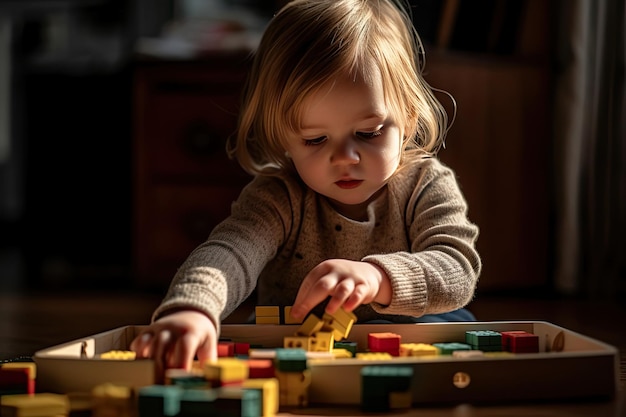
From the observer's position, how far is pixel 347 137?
1039 mm

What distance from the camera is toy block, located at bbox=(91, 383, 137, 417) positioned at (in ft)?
2.32

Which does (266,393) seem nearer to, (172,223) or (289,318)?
(289,318)

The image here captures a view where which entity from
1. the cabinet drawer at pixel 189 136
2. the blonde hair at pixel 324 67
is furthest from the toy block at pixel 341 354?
the cabinet drawer at pixel 189 136

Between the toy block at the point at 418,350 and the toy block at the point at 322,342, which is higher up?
the toy block at the point at 322,342

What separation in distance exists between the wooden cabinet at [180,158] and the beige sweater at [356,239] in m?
0.86

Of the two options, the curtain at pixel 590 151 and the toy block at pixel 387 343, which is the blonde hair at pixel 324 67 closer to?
the toy block at pixel 387 343

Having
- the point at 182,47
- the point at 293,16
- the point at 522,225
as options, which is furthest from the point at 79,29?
the point at 293,16

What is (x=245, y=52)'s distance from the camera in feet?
6.73

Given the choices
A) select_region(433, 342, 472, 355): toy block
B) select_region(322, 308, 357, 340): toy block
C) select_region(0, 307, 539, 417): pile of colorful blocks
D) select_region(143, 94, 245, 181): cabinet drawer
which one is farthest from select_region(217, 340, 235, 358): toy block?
select_region(143, 94, 245, 181): cabinet drawer

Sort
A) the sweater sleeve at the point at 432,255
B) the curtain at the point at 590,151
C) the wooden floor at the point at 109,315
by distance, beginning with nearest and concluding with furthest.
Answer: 1. the sweater sleeve at the point at 432,255
2. the wooden floor at the point at 109,315
3. the curtain at the point at 590,151

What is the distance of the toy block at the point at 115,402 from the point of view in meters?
0.71

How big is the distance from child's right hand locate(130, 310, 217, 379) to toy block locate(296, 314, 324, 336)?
10cm

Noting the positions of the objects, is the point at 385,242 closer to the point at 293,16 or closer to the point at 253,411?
the point at 293,16

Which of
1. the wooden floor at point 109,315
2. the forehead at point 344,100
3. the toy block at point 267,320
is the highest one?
the forehead at point 344,100
